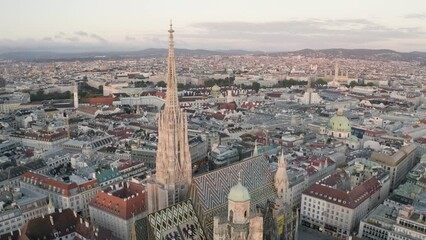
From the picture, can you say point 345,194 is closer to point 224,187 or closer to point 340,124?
point 224,187

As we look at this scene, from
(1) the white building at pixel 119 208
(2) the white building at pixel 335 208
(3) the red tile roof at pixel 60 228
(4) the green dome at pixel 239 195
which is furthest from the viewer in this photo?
(2) the white building at pixel 335 208

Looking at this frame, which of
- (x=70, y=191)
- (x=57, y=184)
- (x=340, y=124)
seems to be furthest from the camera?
(x=340, y=124)

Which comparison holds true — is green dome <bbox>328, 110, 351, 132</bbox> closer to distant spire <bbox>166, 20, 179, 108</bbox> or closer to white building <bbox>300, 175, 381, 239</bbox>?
white building <bbox>300, 175, 381, 239</bbox>

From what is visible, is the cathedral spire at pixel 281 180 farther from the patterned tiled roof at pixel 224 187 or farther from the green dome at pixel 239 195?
the green dome at pixel 239 195

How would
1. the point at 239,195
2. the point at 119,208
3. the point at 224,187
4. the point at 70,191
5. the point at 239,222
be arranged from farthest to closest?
1. the point at 70,191
2. the point at 119,208
3. the point at 224,187
4. the point at 239,222
5. the point at 239,195

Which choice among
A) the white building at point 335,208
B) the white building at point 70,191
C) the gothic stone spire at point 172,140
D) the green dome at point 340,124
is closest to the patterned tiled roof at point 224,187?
the gothic stone spire at point 172,140

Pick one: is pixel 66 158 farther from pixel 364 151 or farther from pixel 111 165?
pixel 364 151

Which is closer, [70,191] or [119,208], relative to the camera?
[119,208]

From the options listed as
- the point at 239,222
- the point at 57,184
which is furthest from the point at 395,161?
the point at 57,184

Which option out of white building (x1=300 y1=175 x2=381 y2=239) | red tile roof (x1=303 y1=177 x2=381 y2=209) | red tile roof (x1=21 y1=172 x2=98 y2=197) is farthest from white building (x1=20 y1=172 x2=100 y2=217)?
red tile roof (x1=303 y1=177 x2=381 y2=209)

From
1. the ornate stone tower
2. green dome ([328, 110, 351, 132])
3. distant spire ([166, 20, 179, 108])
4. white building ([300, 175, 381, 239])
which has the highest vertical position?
distant spire ([166, 20, 179, 108])
